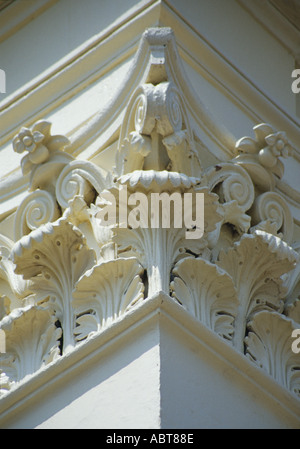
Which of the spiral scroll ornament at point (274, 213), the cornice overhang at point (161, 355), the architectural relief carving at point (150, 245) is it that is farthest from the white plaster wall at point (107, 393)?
the spiral scroll ornament at point (274, 213)

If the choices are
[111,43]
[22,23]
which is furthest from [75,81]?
[22,23]

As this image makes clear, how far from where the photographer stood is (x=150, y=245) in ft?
17.1

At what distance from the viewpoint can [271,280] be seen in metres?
5.45

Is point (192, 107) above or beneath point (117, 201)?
above

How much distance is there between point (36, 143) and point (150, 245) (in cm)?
84

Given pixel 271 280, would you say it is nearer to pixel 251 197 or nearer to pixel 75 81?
pixel 251 197

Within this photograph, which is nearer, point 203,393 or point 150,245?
point 203,393

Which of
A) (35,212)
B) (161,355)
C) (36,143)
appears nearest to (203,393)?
(161,355)

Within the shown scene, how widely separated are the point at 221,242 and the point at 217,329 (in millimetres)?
520

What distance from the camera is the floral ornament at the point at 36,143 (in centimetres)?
569

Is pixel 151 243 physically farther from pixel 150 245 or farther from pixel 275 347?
pixel 275 347

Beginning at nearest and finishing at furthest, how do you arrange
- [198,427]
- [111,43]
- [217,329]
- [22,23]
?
[198,427] < [217,329] < [111,43] < [22,23]

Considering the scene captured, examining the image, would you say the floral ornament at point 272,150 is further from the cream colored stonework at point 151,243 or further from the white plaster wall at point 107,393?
the white plaster wall at point 107,393

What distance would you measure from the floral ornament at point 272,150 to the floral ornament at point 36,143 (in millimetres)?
901
